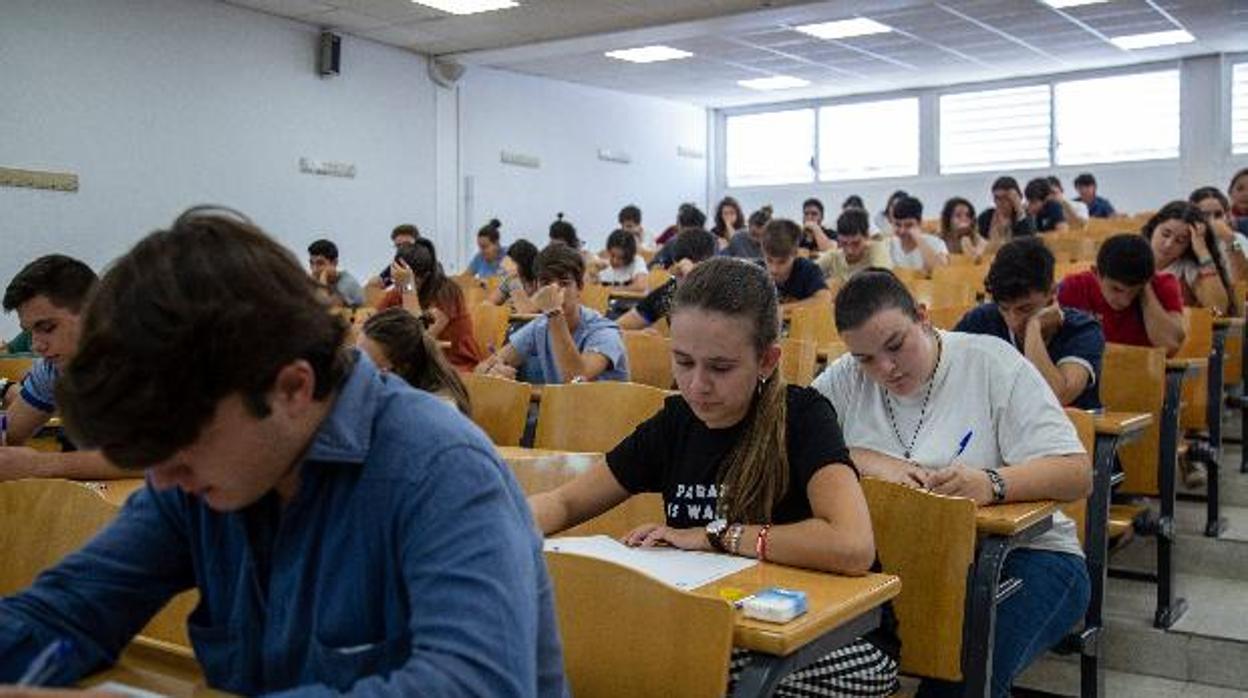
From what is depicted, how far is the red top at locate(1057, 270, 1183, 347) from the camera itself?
4.21 m

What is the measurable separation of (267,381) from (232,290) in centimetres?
8

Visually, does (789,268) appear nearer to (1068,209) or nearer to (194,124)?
(1068,209)

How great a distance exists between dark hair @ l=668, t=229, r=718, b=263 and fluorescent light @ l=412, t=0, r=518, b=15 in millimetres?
3780

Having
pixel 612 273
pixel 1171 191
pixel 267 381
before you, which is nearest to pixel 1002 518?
pixel 267 381

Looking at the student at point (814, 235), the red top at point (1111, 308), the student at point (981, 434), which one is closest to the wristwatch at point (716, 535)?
the student at point (981, 434)

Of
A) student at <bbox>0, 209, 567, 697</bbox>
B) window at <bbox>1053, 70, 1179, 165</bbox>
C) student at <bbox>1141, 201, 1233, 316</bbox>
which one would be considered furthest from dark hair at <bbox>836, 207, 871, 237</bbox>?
window at <bbox>1053, 70, 1179, 165</bbox>

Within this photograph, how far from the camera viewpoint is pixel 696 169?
55.1 ft

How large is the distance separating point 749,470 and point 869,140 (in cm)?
1440

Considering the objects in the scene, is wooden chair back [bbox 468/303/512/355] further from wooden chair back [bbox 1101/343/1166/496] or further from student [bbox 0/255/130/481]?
wooden chair back [bbox 1101/343/1166/496]

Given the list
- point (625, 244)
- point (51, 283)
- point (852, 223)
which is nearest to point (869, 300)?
point (51, 283)

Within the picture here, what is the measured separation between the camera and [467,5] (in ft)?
32.5

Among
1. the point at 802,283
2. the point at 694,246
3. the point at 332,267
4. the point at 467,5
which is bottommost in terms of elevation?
the point at 802,283

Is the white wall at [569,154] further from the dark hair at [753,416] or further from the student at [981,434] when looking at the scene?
the dark hair at [753,416]

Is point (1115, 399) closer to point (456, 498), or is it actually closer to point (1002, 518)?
point (1002, 518)
